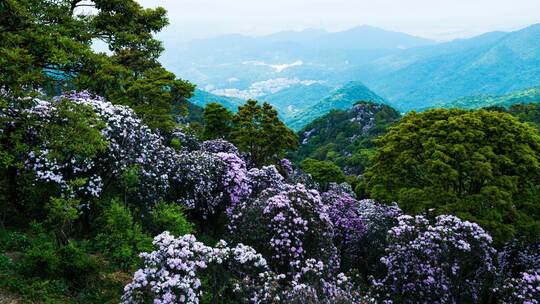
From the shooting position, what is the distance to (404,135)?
21406 mm

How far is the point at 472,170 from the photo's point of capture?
18.2 m

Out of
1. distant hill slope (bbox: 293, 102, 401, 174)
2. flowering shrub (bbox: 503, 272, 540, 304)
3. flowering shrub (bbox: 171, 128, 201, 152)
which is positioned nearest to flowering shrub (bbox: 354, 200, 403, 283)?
flowering shrub (bbox: 503, 272, 540, 304)

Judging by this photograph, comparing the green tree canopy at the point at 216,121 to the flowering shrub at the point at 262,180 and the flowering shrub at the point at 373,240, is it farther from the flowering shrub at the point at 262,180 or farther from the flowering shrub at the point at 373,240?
the flowering shrub at the point at 373,240

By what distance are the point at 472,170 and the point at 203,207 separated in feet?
40.2

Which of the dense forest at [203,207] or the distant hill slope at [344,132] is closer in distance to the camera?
the dense forest at [203,207]

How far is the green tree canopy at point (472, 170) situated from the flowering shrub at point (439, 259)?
2292 mm

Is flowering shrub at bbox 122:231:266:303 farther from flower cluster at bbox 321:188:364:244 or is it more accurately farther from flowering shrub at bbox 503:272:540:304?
flower cluster at bbox 321:188:364:244

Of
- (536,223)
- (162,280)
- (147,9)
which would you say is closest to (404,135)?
(536,223)

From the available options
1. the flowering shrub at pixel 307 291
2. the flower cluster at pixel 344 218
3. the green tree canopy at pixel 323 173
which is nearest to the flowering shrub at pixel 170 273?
the flowering shrub at pixel 307 291

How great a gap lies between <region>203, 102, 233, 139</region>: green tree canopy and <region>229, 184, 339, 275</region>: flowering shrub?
24.3 m

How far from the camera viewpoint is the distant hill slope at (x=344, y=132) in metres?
111

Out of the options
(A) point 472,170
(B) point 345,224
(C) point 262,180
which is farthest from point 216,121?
(A) point 472,170

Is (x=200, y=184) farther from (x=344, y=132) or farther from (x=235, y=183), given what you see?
(x=344, y=132)

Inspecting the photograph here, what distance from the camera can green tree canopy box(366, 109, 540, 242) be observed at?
706 inches
